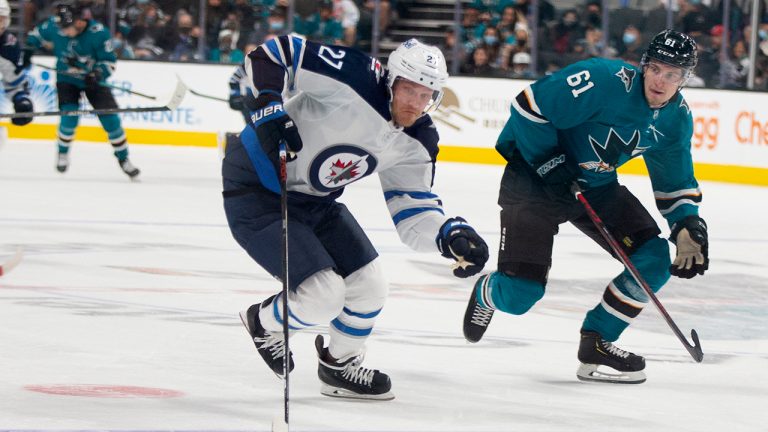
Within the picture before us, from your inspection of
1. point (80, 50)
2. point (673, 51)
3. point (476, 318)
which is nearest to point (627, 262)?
point (476, 318)

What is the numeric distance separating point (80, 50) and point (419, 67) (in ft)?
25.1

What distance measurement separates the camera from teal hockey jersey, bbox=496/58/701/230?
430 cm

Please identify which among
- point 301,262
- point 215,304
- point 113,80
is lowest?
point 113,80

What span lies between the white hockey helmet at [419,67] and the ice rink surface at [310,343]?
36.1 inches

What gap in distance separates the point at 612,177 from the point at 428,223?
81 centimetres

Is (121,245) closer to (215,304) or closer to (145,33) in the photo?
(215,304)

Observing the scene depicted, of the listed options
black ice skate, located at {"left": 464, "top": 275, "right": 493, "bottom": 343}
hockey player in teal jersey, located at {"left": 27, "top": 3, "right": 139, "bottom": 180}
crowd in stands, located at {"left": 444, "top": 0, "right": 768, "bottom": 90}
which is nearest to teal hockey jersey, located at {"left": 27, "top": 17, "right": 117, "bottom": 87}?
hockey player in teal jersey, located at {"left": 27, "top": 3, "right": 139, "bottom": 180}

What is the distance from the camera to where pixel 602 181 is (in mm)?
4562

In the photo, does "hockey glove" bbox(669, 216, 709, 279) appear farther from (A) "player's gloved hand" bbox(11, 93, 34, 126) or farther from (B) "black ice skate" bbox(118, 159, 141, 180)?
(B) "black ice skate" bbox(118, 159, 141, 180)

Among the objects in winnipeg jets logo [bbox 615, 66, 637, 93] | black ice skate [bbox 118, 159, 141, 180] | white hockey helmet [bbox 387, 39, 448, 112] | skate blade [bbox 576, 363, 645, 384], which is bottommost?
black ice skate [bbox 118, 159, 141, 180]

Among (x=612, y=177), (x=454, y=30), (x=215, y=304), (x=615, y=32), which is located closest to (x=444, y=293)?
(x=215, y=304)

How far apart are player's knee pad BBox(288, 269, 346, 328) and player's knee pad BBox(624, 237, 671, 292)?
1102mm

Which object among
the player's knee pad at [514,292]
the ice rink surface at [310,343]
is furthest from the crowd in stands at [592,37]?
the player's knee pad at [514,292]

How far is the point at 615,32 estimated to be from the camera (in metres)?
12.8
